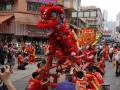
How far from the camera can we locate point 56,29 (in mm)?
6555

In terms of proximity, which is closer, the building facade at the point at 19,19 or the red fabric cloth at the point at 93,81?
the red fabric cloth at the point at 93,81

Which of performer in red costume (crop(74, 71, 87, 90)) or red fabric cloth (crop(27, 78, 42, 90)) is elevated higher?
performer in red costume (crop(74, 71, 87, 90))

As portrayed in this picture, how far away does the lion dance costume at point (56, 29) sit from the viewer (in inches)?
242

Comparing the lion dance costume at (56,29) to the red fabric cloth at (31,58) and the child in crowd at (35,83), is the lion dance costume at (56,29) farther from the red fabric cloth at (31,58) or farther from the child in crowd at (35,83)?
the red fabric cloth at (31,58)

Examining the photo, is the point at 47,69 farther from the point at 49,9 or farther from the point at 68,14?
the point at 68,14

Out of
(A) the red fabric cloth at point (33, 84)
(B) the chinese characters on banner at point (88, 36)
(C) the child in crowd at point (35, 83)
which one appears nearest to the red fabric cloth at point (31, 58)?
(B) the chinese characters on banner at point (88, 36)

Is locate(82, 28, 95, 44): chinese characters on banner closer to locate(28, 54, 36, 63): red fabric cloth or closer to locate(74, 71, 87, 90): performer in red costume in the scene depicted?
locate(28, 54, 36, 63): red fabric cloth

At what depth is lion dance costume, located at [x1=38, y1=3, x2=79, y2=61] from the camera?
6148mm

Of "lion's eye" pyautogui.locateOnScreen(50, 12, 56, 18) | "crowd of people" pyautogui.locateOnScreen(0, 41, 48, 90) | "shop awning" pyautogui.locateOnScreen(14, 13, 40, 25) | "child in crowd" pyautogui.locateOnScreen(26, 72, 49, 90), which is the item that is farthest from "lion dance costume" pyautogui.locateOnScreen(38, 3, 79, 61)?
"shop awning" pyautogui.locateOnScreen(14, 13, 40, 25)

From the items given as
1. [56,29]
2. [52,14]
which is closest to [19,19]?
[56,29]

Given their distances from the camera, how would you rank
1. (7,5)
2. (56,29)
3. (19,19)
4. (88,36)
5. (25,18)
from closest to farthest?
(56,29) → (88,36) → (19,19) → (25,18) → (7,5)

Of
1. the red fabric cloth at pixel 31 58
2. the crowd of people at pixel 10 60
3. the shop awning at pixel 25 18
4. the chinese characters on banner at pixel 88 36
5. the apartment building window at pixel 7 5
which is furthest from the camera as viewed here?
the apartment building window at pixel 7 5

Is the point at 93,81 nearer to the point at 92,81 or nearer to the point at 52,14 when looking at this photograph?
the point at 92,81

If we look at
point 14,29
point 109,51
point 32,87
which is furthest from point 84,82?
point 14,29
